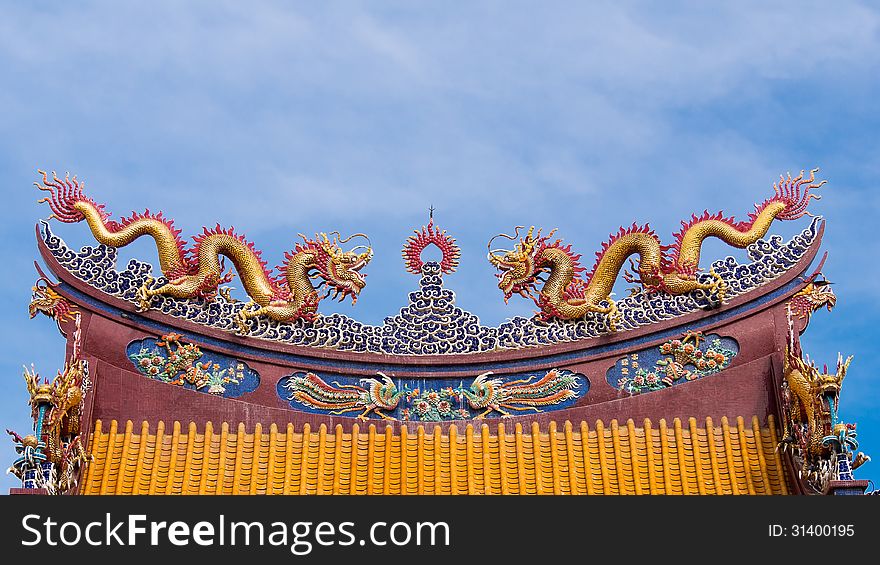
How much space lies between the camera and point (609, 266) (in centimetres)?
2267

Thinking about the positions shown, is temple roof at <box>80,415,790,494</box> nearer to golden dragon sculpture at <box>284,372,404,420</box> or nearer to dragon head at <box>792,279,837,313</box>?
golden dragon sculpture at <box>284,372,404,420</box>

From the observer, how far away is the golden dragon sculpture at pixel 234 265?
2244 cm

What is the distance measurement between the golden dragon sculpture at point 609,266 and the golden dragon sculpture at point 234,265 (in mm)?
1771

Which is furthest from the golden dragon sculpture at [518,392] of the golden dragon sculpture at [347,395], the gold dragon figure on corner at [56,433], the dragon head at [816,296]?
the gold dragon figure on corner at [56,433]

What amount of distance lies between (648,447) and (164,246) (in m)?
5.95

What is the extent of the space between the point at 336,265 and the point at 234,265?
1168mm

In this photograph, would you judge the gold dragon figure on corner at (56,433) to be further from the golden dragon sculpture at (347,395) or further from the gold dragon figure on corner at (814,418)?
the gold dragon figure on corner at (814,418)

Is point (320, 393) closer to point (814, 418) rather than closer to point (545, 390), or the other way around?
point (545, 390)

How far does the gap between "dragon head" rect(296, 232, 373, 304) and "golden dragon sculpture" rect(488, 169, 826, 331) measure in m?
1.52

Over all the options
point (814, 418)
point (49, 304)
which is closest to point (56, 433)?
point (49, 304)

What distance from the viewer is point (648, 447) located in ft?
69.7
